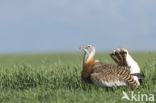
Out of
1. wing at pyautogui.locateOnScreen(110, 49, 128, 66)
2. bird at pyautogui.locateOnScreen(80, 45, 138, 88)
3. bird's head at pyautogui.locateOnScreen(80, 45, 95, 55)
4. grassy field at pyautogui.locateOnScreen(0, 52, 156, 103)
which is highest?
bird's head at pyautogui.locateOnScreen(80, 45, 95, 55)

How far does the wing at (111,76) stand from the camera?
30.3 ft

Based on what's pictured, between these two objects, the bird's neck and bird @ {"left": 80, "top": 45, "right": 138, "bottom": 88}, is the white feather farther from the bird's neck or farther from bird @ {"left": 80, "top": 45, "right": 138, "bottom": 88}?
the bird's neck

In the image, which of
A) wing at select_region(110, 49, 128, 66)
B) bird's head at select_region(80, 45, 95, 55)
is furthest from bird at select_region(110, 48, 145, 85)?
bird's head at select_region(80, 45, 95, 55)

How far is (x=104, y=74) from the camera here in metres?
9.33

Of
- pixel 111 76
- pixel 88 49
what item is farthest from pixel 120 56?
pixel 111 76

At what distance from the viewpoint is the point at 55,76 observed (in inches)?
457

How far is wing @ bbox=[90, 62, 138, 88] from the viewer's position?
9242 millimetres

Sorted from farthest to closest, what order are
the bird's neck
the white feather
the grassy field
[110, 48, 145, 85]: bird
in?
[110, 48, 145, 85]: bird → the bird's neck → the white feather → the grassy field

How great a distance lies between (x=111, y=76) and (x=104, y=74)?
17 cm

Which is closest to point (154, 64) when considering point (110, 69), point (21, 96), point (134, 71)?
point (134, 71)

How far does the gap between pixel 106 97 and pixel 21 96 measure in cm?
208

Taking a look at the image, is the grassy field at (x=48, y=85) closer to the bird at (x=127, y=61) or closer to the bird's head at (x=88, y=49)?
the bird at (x=127, y=61)

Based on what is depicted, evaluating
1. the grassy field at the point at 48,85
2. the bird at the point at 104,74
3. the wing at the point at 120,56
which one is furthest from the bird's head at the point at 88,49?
the grassy field at the point at 48,85

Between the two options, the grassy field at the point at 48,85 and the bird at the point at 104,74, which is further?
the bird at the point at 104,74
